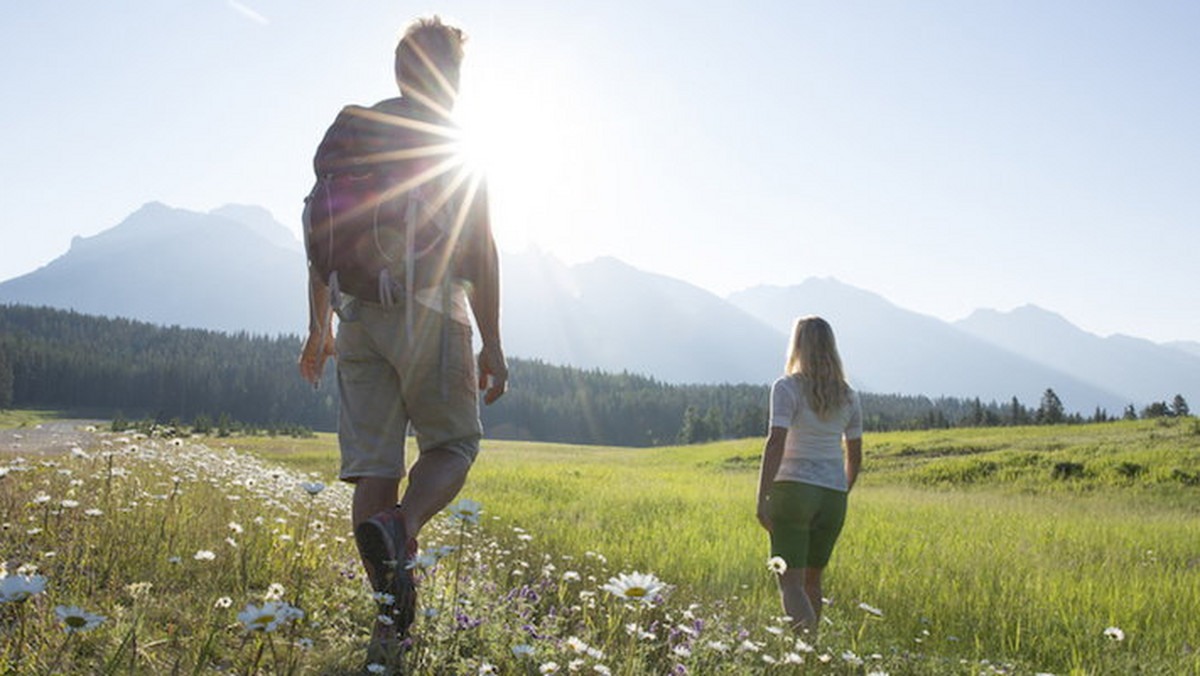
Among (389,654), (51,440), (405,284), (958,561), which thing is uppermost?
(405,284)

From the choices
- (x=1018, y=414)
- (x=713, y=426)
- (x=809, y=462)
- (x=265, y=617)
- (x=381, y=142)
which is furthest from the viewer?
(x=713, y=426)

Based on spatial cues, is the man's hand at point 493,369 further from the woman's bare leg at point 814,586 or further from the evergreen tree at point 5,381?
the evergreen tree at point 5,381

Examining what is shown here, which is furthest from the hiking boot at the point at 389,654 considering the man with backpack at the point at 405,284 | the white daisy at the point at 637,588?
the white daisy at the point at 637,588

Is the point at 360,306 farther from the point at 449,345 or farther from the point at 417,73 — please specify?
the point at 417,73

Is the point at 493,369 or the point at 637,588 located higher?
the point at 493,369

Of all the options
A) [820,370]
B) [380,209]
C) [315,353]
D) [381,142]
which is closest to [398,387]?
[315,353]

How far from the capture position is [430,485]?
10.5 feet

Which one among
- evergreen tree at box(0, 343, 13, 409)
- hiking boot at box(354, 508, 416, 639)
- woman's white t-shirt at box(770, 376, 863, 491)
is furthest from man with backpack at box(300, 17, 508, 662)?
evergreen tree at box(0, 343, 13, 409)

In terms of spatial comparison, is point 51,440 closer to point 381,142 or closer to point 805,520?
point 381,142

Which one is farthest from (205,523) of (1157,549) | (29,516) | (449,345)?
(1157,549)

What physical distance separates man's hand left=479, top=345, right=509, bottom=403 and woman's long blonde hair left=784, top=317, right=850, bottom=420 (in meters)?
2.32

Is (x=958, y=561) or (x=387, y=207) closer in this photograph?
(x=387, y=207)

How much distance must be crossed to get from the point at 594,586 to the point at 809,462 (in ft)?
5.79

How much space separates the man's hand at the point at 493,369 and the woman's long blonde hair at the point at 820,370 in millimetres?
2320
